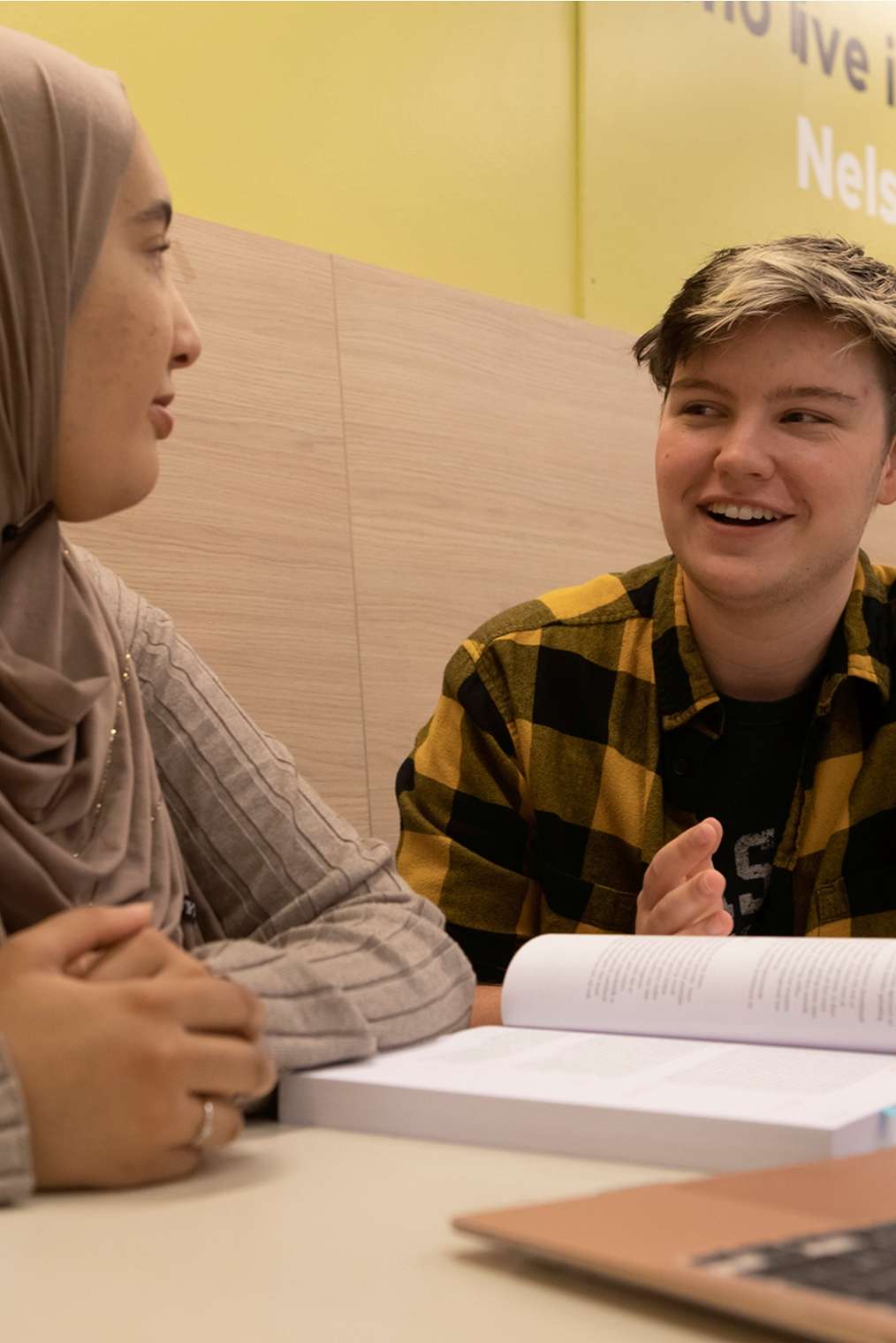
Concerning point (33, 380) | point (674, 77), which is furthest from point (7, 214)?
point (674, 77)

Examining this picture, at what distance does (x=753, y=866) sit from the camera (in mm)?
1548

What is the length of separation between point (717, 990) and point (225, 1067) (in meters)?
0.36

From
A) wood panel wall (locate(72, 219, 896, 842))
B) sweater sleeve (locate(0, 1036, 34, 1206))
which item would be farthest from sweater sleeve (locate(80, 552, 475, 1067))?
wood panel wall (locate(72, 219, 896, 842))

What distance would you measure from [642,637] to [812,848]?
0.30m

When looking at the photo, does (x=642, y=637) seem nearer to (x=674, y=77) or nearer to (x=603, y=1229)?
(x=603, y=1229)

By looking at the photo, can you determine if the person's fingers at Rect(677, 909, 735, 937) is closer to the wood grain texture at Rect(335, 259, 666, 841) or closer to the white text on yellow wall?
the wood grain texture at Rect(335, 259, 666, 841)

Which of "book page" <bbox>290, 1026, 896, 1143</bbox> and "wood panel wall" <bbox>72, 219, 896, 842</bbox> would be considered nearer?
"book page" <bbox>290, 1026, 896, 1143</bbox>

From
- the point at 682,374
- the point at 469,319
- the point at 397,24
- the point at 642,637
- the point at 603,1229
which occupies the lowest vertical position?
the point at 603,1229

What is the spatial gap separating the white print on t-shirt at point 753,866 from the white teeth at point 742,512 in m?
0.34

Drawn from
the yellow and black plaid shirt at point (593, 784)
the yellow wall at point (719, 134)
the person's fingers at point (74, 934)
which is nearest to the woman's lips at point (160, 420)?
the person's fingers at point (74, 934)

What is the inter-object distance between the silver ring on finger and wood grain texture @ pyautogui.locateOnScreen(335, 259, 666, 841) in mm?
1209

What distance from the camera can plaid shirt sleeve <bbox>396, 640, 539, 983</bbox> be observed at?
5.05 ft

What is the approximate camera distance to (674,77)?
2.76m

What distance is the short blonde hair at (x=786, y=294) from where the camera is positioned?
64.1 inches
